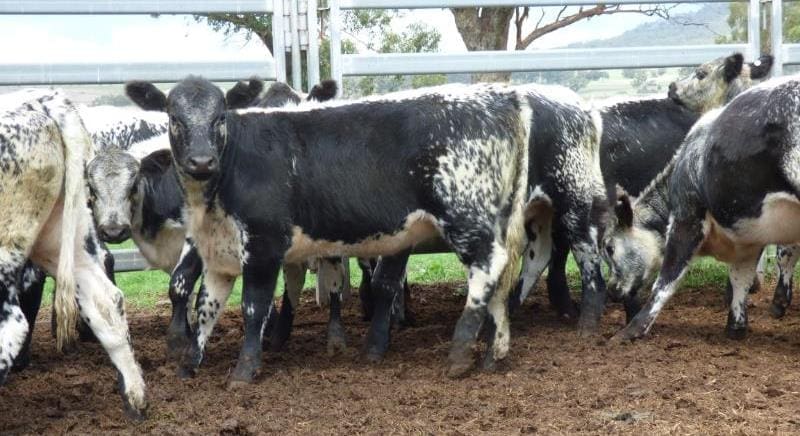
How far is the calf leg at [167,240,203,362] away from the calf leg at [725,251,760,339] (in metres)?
4.14

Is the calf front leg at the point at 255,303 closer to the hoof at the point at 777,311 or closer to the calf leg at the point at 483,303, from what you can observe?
the calf leg at the point at 483,303

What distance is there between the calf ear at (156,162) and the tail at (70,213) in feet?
6.05

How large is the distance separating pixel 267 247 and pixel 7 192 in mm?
1975

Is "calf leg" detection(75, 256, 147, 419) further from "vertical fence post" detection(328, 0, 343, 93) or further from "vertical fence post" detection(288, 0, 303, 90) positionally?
"vertical fence post" detection(288, 0, 303, 90)

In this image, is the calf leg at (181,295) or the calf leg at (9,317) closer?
the calf leg at (9,317)

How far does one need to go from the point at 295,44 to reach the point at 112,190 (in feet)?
10.0

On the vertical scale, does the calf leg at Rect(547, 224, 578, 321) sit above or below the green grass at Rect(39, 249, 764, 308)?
above

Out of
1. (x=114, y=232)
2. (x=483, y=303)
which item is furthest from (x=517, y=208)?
(x=114, y=232)

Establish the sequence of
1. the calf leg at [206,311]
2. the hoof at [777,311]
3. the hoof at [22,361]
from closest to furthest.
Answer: the calf leg at [206,311] < the hoof at [22,361] < the hoof at [777,311]

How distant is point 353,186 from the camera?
8.34 metres

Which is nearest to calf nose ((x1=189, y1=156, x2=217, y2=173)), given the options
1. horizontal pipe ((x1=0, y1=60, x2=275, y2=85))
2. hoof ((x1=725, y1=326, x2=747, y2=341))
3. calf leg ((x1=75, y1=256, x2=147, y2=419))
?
calf leg ((x1=75, y1=256, x2=147, y2=419))

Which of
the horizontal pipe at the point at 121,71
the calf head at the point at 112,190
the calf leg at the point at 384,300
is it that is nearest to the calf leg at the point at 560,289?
the calf leg at the point at 384,300

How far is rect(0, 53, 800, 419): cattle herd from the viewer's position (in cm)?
700

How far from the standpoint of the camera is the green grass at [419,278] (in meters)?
12.5
